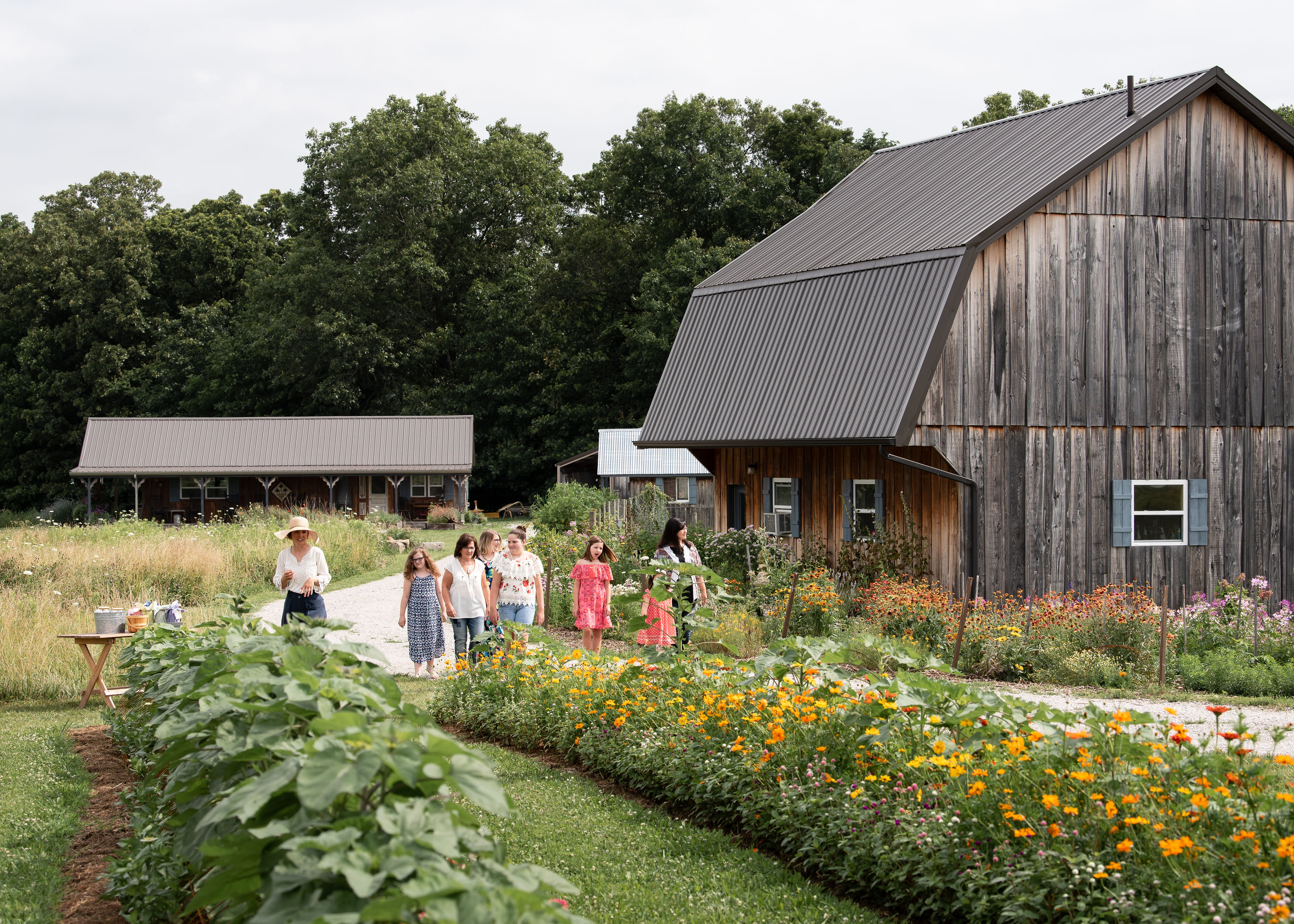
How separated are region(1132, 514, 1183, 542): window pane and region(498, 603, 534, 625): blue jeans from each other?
30.4 ft

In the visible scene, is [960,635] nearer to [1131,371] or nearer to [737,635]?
[737,635]

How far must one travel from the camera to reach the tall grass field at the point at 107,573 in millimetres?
11680

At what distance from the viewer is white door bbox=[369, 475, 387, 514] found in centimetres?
4750

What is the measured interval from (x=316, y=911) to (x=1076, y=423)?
48.7 ft

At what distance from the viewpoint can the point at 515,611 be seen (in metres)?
11.2

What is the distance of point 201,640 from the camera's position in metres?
6.94

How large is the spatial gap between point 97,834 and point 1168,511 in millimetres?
14253

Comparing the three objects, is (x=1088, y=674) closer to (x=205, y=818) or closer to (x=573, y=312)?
(x=205, y=818)

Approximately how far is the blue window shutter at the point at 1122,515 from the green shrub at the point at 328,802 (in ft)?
44.6

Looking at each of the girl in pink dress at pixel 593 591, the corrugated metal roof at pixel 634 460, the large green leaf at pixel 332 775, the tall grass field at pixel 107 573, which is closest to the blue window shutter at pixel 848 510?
the girl in pink dress at pixel 593 591

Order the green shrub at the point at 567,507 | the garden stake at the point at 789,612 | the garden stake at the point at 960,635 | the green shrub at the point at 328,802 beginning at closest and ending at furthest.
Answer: the green shrub at the point at 328,802 < the garden stake at the point at 960,635 < the garden stake at the point at 789,612 < the green shrub at the point at 567,507

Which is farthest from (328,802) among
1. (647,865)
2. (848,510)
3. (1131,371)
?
(1131,371)

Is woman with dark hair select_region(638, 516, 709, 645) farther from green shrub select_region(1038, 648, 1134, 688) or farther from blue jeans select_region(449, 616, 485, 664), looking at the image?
green shrub select_region(1038, 648, 1134, 688)

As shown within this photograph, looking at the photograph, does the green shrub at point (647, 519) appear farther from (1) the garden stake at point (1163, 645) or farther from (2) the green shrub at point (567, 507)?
(1) the garden stake at point (1163, 645)
